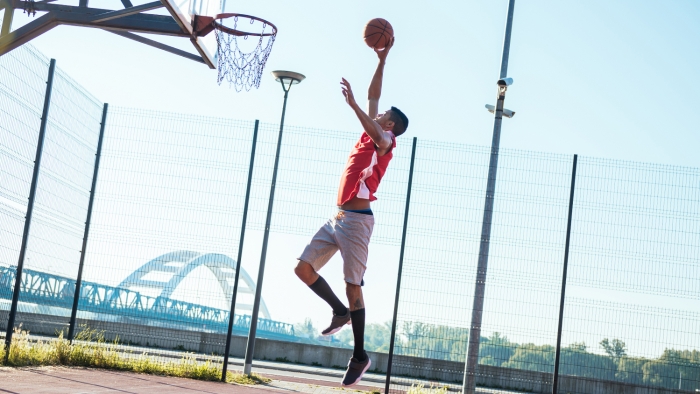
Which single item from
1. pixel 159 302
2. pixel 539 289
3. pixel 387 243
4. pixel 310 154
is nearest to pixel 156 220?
pixel 159 302

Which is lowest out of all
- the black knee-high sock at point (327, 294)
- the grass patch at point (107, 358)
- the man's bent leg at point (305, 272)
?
the grass patch at point (107, 358)

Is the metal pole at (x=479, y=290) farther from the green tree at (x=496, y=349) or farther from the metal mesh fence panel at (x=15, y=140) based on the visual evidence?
the metal mesh fence panel at (x=15, y=140)

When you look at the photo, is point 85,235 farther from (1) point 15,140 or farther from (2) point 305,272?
(2) point 305,272

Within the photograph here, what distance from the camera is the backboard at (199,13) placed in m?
7.21

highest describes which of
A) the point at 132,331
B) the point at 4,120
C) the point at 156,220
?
the point at 4,120

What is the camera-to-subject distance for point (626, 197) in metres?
9.88

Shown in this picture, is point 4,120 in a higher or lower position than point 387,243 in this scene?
higher

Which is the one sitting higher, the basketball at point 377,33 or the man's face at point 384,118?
the basketball at point 377,33

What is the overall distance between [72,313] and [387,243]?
4065 mm

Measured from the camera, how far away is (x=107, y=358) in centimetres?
1023

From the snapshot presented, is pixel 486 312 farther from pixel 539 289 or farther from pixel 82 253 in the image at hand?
pixel 82 253

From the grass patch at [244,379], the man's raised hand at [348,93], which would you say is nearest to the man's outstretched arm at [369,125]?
the man's raised hand at [348,93]

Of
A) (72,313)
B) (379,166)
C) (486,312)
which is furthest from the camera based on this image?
(72,313)

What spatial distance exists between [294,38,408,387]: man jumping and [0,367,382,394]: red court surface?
3.11 m
